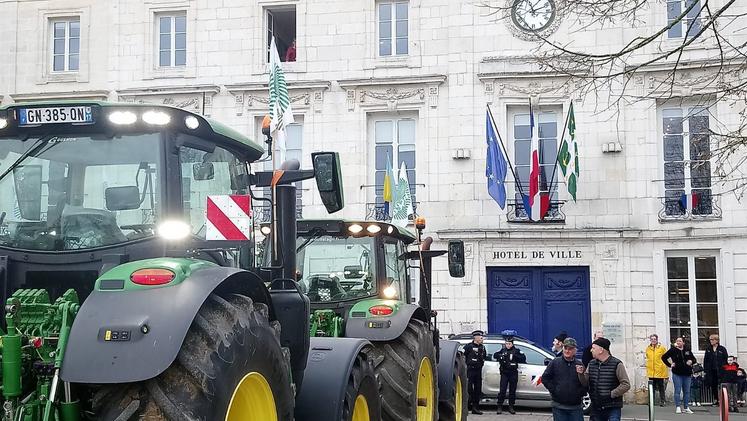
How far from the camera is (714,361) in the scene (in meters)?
18.7

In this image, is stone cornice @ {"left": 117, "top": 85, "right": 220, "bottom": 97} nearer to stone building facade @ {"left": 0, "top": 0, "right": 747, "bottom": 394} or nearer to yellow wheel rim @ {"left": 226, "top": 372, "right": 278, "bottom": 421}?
stone building facade @ {"left": 0, "top": 0, "right": 747, "bottom": 394}

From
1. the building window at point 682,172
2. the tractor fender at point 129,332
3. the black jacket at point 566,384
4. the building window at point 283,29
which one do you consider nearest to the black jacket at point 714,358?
the building window at point 682,172

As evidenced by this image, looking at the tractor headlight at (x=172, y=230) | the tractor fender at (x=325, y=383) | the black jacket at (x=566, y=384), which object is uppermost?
the tractor headlight at (x=172, y=230)

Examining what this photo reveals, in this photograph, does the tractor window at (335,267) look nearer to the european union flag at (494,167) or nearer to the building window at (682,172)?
the european union flag at (494,167)

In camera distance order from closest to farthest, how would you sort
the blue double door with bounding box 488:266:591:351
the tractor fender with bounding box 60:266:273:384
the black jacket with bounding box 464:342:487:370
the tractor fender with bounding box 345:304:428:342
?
the tractor fender with bounding box 60:266:273:384
the tractor fender with bounding box 345:304:428:342
the black jacket with bounding box 464:342:487:370
the blue double door with bounding box 488:266:591:351

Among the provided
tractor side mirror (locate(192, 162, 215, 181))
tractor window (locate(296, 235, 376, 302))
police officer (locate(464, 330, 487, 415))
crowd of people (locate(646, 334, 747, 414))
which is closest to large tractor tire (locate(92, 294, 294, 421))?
tractor side mirror (locate(192, 162, 215, 181))

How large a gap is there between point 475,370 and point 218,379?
45.8 ft

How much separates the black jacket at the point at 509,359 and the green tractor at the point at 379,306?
25.4 feet

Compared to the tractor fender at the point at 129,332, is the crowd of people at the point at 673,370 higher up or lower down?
lower down

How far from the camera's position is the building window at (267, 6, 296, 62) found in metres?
22.0

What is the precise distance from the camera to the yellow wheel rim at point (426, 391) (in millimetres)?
8242

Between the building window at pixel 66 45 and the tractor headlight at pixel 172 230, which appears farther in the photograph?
the building window at pixel 66 45

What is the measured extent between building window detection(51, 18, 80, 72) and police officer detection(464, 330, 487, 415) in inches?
492

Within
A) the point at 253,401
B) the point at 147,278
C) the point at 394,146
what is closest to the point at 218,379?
the point at 147,278
